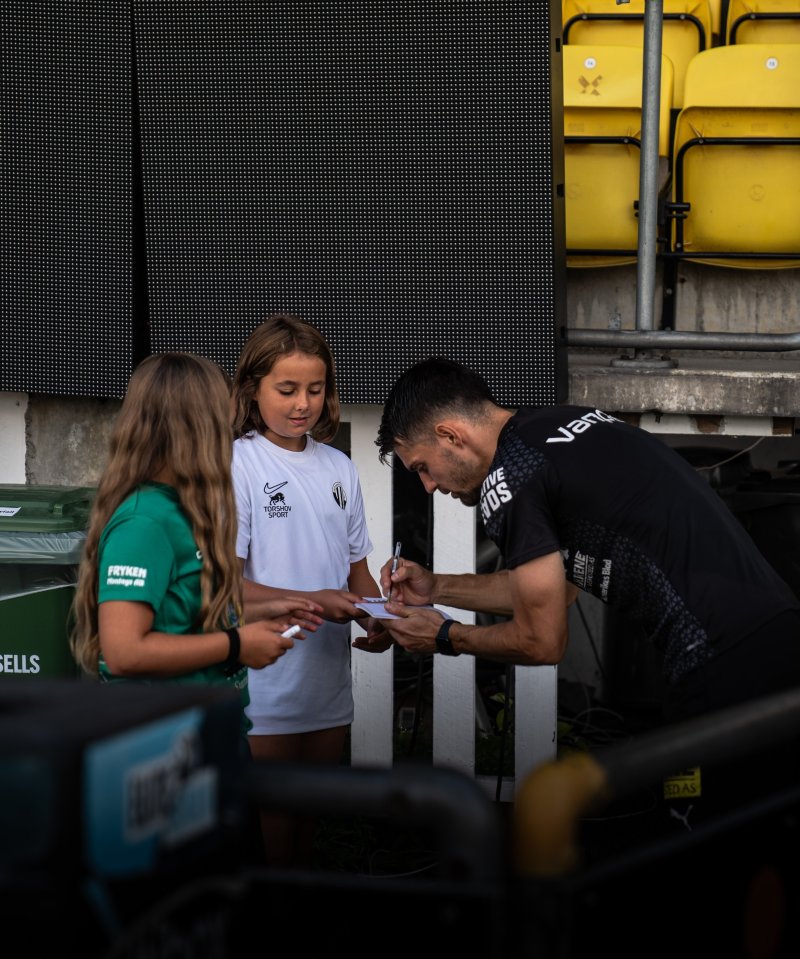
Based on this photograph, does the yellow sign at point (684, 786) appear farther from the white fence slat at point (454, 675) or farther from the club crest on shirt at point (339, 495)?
the white fence slat at point (454, 675)

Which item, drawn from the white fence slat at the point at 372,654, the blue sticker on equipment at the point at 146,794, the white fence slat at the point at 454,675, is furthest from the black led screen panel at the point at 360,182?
the blue sticker on equipment at the point at 146,794

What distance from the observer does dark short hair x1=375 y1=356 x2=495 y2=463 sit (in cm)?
285

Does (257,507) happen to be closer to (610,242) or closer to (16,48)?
(16,48)

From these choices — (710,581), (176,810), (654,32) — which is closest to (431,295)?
(654,32)

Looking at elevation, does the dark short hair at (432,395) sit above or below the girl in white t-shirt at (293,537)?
above

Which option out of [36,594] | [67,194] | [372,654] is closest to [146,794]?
[36,594]

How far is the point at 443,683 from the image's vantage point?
4.27 metres

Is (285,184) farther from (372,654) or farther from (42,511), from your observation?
(372,654)

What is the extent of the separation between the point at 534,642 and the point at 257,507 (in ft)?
2.58

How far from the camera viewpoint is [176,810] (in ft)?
3.38

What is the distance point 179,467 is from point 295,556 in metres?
0.84

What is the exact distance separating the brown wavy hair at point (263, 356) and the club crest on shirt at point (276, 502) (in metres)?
0.18

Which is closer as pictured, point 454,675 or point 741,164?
point 454,675

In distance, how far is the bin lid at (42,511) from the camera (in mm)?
3211
